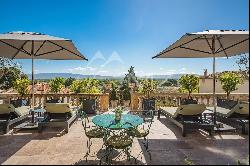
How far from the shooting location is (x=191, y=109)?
725 cm

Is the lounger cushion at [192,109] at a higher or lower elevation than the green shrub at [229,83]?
lower

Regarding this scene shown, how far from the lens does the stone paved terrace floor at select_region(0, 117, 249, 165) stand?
5051mm

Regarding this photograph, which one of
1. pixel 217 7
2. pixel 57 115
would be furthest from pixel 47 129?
pixel 217 7

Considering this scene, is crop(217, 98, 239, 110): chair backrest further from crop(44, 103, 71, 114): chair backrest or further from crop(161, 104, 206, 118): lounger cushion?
crop(44, 103, 71, 114): chair backrest

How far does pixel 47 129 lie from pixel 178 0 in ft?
19.7

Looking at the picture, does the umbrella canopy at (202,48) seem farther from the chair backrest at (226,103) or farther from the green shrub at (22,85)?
the green shrub at (22,85)

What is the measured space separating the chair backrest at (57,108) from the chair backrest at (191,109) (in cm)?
347

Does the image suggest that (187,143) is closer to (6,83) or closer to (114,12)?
(114,12)

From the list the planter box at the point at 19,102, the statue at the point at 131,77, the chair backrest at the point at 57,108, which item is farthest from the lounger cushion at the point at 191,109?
the statue at the point at 131,77

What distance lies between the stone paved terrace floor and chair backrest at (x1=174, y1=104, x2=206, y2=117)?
0.62m

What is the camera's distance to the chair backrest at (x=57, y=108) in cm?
748

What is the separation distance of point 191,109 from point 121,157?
2.94 meters

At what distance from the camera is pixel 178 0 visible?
8.03 metres

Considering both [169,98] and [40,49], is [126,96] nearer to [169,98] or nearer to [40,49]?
[169,98]
